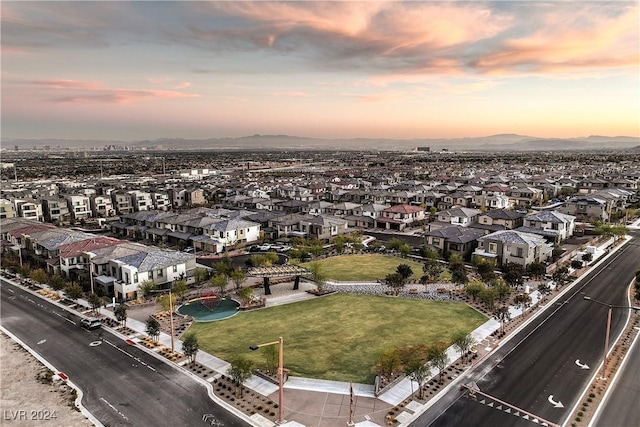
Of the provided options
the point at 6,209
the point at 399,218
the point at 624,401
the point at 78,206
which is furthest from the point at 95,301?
the point at 78,206

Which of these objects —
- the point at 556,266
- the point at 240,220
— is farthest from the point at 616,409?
the point at 240,220

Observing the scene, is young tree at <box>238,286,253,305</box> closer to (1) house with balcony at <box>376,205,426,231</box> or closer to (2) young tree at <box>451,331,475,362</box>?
(2) young tree at <box>451,331,475,362</box>

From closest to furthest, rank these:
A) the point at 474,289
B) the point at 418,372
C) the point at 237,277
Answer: the point at 418,372, the point at 474,289, the point at 237,277

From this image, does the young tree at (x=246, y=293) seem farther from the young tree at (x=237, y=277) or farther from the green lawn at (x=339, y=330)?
the young tree at (x=237, y=277)

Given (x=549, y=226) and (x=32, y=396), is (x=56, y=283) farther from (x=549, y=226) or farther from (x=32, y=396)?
(x=549, y=226)

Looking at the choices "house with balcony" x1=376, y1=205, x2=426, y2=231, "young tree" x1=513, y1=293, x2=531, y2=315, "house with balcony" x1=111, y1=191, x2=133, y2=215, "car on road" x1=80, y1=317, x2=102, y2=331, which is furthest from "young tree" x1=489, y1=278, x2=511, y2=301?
"house with balcony" x1=111, y1=191, x2=133, y2=215

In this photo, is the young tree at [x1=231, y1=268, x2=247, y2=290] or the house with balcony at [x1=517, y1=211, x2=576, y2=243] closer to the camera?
the young tree at [x1=231, y1=268, x2=247, y2=290]

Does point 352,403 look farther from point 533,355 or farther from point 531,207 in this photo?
point 531,207
